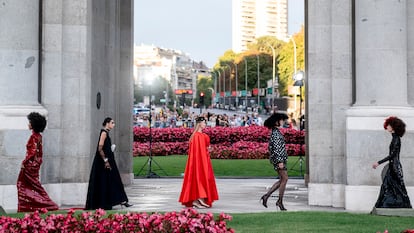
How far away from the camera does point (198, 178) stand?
1861cm

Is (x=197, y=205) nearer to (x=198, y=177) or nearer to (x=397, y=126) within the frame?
(x=198, y=177)

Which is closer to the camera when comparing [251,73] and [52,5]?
[52,5]

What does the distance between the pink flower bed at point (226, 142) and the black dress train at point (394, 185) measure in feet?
75.8

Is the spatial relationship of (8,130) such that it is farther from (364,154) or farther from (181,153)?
(181,153)

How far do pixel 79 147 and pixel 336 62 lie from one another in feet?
19.9

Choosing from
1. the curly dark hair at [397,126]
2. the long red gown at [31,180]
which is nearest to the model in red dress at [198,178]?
the long red gown at [31,180]

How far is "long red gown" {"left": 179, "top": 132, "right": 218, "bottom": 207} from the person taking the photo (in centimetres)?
1845

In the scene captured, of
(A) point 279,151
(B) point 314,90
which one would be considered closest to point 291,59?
(B) point 314,90

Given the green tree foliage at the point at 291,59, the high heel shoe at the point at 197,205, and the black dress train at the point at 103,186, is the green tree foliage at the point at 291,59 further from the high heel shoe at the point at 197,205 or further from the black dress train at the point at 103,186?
the black dress train at the point at 103,186

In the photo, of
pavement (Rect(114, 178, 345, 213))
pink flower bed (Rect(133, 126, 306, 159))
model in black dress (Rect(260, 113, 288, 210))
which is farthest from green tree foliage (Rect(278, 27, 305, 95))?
model in black dress (Rect(260, 113, 288, 210))

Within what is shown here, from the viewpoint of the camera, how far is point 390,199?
16.0 meters

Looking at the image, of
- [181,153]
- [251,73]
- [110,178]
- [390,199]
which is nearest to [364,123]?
[390,199]

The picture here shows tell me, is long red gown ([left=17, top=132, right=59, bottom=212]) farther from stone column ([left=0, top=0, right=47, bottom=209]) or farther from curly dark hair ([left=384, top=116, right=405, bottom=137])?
curly dark hair ([left=384, top=116, right=405, bottom=137])

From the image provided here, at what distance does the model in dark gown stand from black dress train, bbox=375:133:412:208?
5.54 metres
